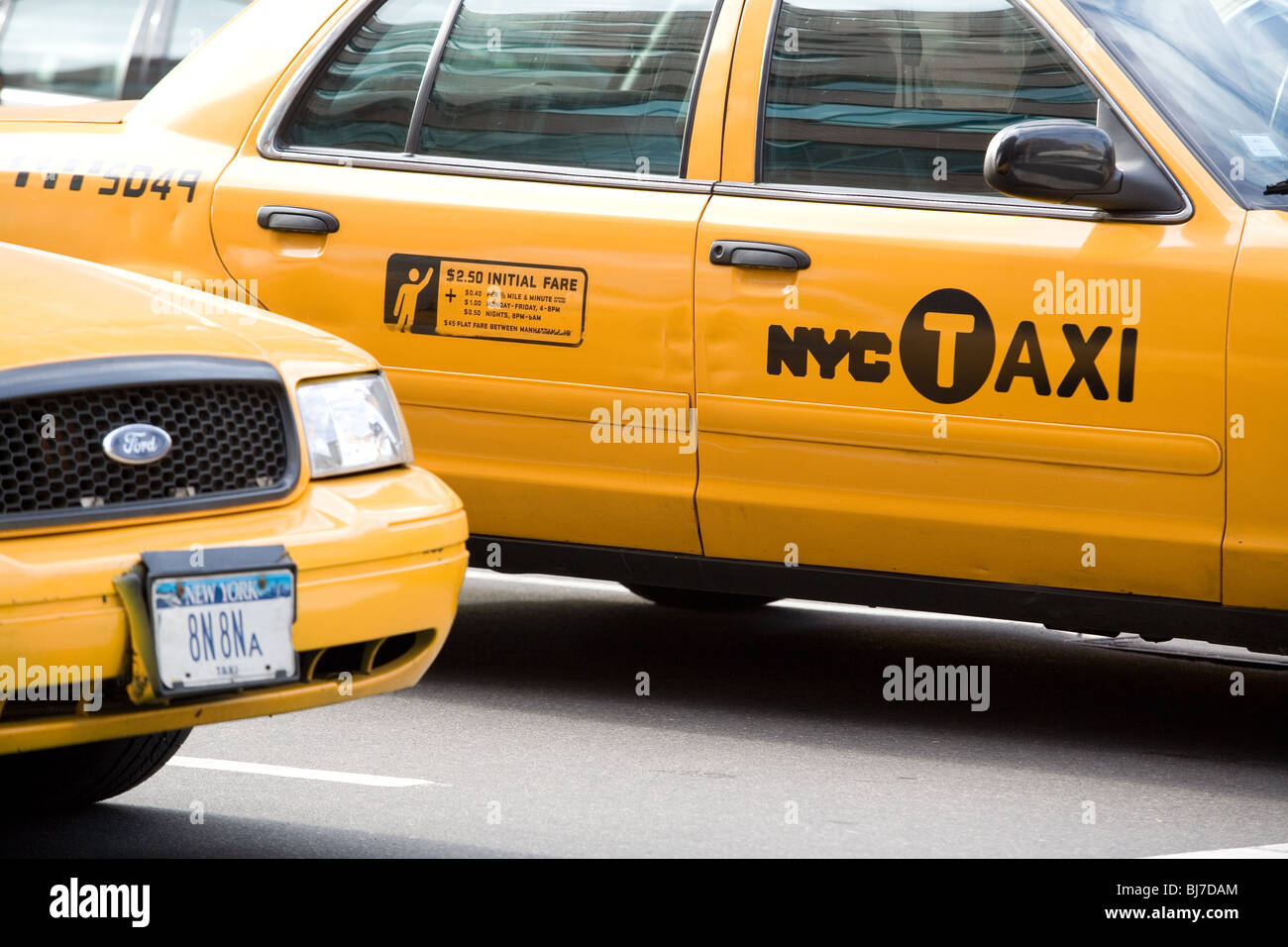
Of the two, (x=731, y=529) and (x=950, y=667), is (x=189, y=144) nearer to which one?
(x=731, y=529)

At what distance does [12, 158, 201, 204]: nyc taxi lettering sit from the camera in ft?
17.4

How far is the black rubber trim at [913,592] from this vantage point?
4.51 m

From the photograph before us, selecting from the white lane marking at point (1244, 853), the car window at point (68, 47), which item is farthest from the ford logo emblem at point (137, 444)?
the car window at point (68, 47)

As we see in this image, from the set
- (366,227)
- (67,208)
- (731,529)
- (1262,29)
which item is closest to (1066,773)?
(731,529)

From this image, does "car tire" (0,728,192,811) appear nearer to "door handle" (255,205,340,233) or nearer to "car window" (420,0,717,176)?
"door handle" (255,205,340,233)

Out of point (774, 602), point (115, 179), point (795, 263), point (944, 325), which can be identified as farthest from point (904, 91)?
point (774, 602)

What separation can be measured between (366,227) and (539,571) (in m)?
0.98

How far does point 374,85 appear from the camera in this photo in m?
5.31

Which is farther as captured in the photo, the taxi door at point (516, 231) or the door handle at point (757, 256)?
the taxi door at point (516, 231)

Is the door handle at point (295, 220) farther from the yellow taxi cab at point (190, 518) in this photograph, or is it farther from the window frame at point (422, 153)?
the yellow taxi cab at point (190, 518)

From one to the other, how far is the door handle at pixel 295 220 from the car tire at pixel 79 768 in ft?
5.21

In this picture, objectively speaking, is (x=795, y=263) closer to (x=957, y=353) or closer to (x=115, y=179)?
(x=957, y=353)

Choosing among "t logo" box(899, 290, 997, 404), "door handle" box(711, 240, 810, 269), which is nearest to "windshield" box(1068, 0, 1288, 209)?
"t logo" box(899, 290, 997, 404)
